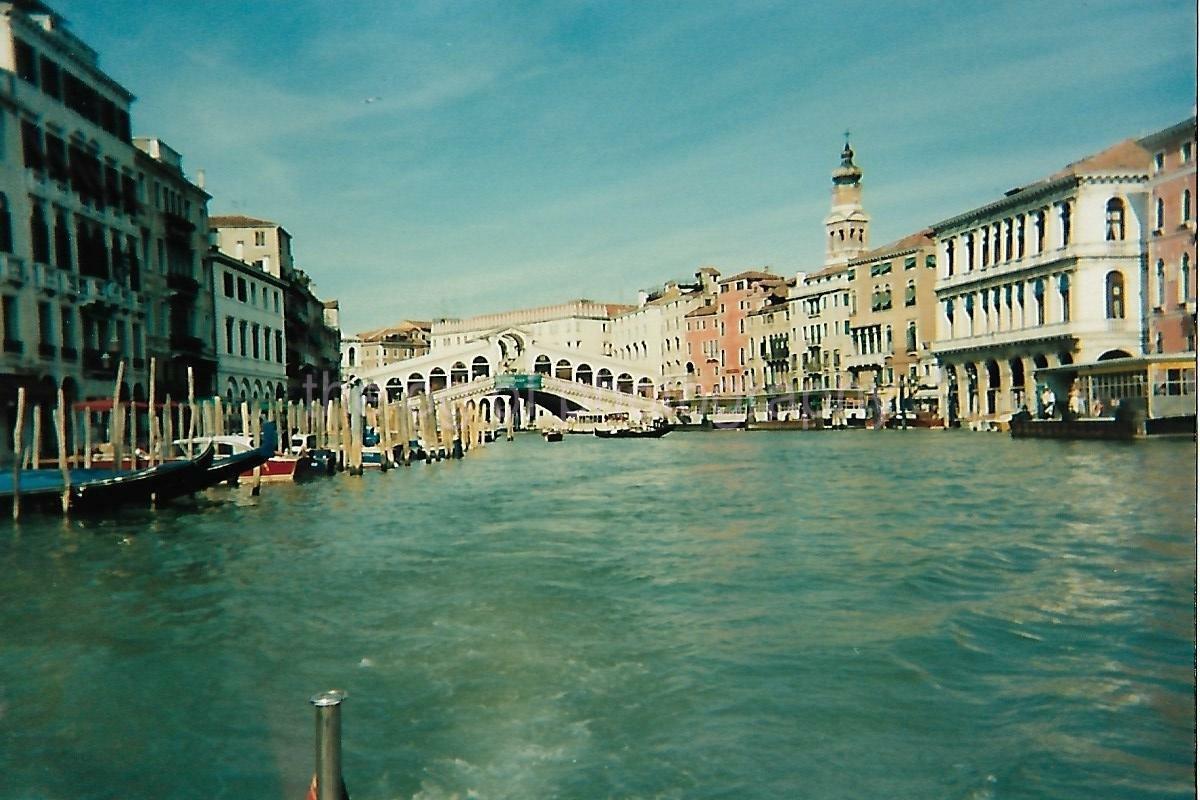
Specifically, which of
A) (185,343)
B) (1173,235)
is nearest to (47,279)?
(185,343)

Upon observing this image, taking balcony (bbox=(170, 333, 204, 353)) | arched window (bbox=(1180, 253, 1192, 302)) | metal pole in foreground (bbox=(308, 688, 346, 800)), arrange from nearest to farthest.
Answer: metal pole in foreground (bbox=(308, 688, 346, 800)) → arched window (bbox=(1180, 253, 1192, 302)) → balcony (bbox=(170, 333, 204, 353))

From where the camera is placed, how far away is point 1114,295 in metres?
11.5

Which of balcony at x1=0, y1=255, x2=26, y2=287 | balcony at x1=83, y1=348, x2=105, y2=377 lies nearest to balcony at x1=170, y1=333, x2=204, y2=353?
balcony at x1=83, y1=348, x2=105, y2=377

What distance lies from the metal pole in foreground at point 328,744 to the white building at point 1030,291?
703 cm

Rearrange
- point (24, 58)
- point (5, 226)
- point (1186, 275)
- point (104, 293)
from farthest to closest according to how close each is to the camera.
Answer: point (104, 293)
point (24, 58)
point (5, 226)
point (1186, 275)

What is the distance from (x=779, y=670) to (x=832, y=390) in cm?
2292

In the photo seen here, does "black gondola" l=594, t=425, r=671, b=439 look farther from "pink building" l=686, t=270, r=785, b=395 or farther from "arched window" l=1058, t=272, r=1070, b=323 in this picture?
"arched window" l=1058, t=272, r=1070, b=323

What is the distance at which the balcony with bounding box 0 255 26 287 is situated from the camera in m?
5.87

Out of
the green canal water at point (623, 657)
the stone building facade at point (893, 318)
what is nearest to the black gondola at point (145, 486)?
the green canal water at point (623, 657)

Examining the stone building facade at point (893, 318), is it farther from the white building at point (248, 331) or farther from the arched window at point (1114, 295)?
the white building at point (248, 331)

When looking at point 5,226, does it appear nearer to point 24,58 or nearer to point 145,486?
point 24,58

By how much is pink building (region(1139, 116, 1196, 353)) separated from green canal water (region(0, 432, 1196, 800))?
110 cm

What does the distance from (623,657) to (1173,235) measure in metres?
3.21

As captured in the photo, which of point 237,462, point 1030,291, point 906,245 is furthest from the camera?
point 906,245
